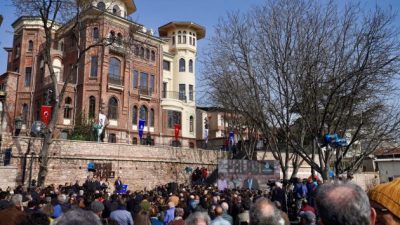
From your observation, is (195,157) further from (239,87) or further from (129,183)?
(239,87)

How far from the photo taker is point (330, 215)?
6.13 feet

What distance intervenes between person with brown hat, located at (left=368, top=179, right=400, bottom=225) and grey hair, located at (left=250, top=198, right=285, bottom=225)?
0.86 m

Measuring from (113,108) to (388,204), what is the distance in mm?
35546

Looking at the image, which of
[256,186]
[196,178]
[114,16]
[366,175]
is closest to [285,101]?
[256,186]

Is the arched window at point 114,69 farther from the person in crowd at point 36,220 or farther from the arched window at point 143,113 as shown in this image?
the person in crowd at point 36,220

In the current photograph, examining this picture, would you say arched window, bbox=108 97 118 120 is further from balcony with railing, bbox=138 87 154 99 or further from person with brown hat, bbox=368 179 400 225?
person with brown hat, bbox=368 179 400 225

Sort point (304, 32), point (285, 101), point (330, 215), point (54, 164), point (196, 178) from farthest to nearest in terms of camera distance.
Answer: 1. point (196, 178)
2. point (54, 164)
3. point (285, 101)
4. point (304, 32)
5. point (330, 215)

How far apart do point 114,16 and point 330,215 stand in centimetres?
3804

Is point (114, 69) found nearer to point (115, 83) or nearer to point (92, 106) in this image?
point (115, 83)

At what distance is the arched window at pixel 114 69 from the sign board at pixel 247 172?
17475 mm

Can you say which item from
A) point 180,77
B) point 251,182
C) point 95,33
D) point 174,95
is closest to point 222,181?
point 251,182

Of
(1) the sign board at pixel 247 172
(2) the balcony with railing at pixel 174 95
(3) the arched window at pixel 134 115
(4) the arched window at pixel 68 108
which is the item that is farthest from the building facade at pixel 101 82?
(1) the sign board at pixel 247 172

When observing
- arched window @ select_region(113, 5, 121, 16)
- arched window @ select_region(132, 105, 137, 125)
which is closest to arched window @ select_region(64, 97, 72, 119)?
arched window @ select_region(132, 105, 137, 125)

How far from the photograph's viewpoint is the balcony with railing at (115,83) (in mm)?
36000
